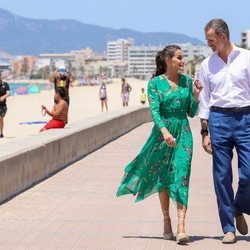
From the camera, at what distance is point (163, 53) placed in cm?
697

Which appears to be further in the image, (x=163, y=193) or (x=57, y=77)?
(x=57, y=77)

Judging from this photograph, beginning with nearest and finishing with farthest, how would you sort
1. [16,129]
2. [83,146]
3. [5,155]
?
[5,155], [83,146], [16,129]

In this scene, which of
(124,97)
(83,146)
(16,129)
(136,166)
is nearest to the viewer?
(136,166)

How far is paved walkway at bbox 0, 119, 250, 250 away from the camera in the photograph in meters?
6.91

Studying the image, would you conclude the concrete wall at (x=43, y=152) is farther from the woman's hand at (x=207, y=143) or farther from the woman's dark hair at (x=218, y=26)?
the woman's dark hair at (x=218, y=26)

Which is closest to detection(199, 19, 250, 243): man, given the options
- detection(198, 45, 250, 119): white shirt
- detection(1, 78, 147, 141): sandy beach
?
detection(198, 45, 250, 119): white shirt

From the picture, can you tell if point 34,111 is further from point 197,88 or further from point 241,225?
point 197,88

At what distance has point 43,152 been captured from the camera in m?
10.9

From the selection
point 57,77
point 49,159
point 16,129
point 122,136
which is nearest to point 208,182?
point 49,159

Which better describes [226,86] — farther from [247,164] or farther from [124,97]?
[124,97]

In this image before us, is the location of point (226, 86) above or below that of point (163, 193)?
above

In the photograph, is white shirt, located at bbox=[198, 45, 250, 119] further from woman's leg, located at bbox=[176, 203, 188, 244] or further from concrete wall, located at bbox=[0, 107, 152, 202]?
concrete wall, located at bbox=[0, 107, 152, 202]

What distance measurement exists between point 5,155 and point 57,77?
8.76m

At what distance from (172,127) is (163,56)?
0.59 metres
